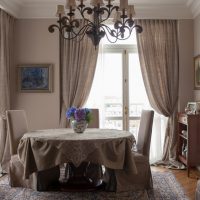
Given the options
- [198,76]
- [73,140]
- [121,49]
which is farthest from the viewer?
[121,49]

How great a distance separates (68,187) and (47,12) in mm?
3145

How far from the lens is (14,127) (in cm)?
374

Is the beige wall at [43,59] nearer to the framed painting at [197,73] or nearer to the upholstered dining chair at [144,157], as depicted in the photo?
the framed painting at [197,73]

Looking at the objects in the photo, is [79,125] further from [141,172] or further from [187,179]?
[187,179]

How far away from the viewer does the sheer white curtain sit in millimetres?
5133

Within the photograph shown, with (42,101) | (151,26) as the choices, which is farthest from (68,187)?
(151,26)

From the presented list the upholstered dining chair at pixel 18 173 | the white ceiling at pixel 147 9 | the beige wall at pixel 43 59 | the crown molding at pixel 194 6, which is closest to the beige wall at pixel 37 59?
the beige wall at pixel 43 59

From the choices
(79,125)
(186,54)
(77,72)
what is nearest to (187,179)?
(79,125)

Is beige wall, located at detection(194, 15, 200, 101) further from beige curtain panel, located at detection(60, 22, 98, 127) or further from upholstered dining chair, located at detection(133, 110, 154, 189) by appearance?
beige curtain panel, located at detection(60, 22, 98, 127)

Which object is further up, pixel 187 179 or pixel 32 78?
pixel 32 78

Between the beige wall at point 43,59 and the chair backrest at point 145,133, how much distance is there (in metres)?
1.62

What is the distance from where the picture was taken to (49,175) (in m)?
3.60

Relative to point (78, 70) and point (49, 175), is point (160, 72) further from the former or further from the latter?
point (49, 175)

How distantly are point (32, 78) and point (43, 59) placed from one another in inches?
15.8
